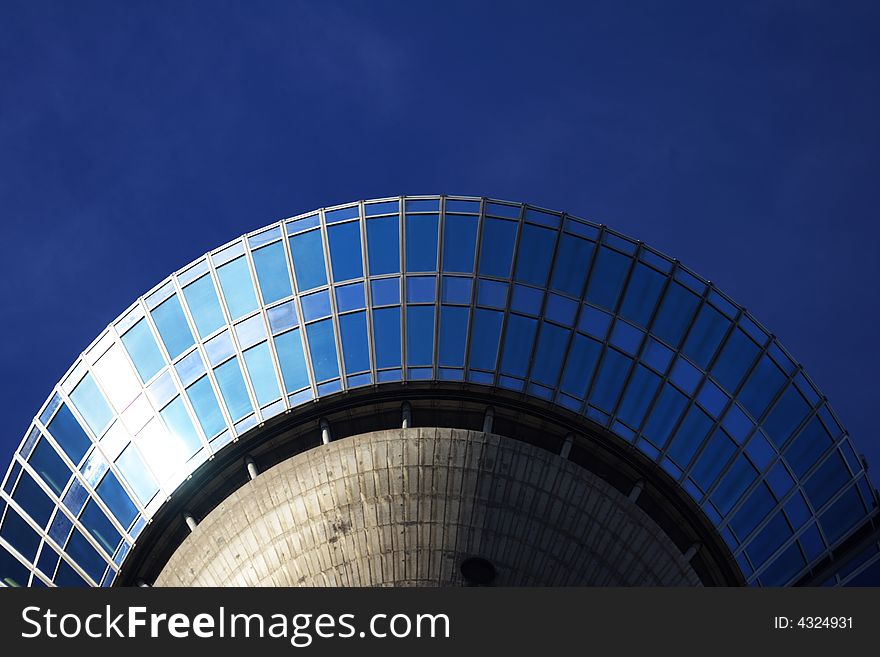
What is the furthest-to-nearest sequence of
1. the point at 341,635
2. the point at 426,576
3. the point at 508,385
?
the point at 508,385 < the point at 426,576 < the point at 341,635

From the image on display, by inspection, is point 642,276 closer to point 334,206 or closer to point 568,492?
point 568,492

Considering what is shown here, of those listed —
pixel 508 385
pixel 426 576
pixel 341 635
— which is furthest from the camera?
pixel 508 385

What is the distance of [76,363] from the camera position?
3972 centimetres

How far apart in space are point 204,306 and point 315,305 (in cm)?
360

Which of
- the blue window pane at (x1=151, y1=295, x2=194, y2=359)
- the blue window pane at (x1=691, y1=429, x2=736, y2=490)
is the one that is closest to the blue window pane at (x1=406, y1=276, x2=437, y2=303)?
the blue window pane at (x1=151, y1=295, x2=194, y2=359)

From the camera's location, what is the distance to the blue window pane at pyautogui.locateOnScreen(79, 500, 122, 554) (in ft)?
127

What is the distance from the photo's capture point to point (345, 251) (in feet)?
127

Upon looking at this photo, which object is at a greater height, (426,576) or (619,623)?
(426,576)

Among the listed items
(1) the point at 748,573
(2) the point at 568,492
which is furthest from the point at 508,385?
(1) the point at 748,573

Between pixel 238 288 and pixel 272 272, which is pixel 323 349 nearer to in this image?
pixel 272 272

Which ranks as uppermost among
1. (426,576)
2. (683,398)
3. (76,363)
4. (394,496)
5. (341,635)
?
(76,363)

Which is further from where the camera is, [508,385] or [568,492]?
[508,385]

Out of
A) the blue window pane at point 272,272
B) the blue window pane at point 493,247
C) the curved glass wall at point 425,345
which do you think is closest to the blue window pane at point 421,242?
the curved glass wall at point 425,345

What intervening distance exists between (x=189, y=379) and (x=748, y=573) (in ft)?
62.3
